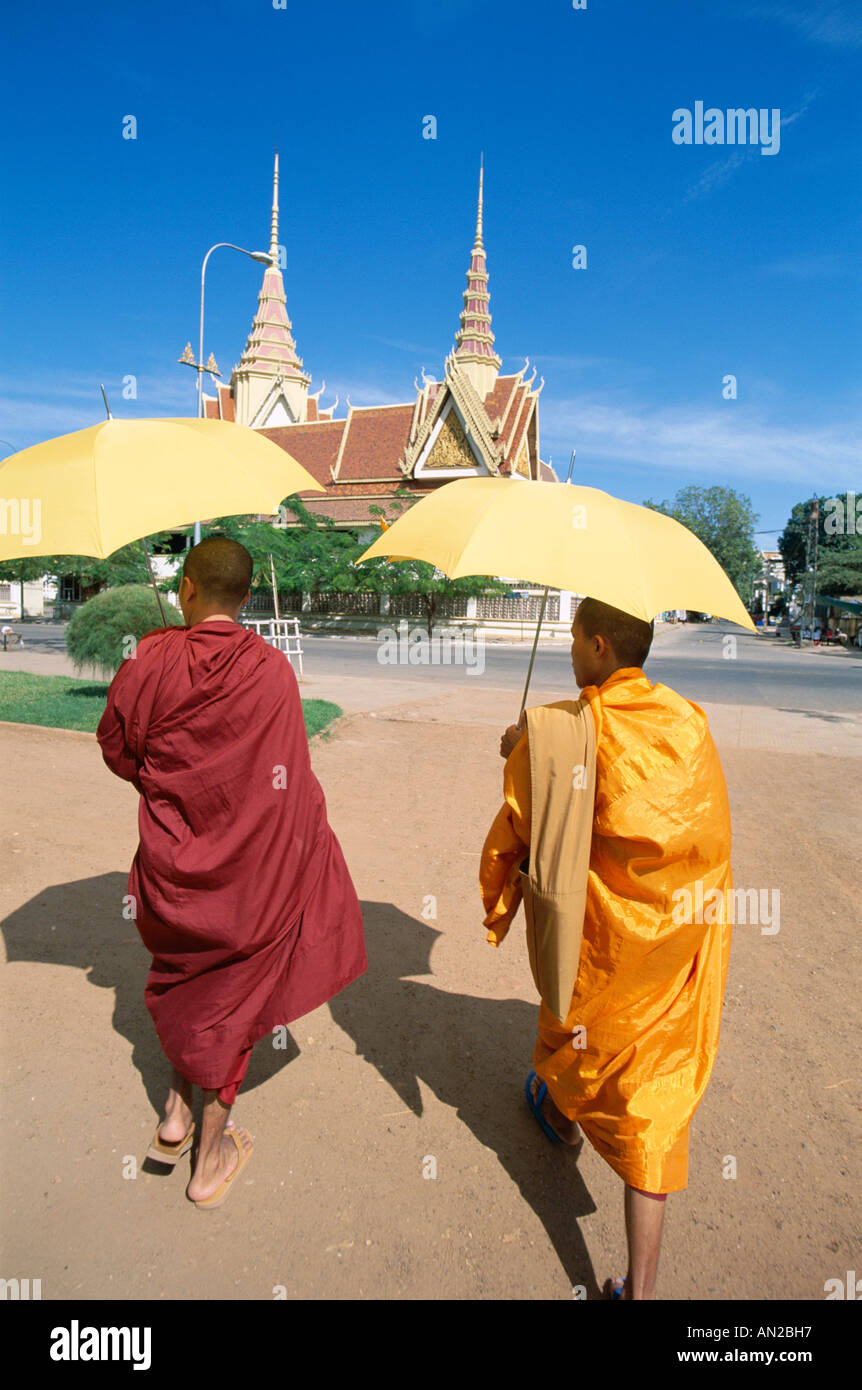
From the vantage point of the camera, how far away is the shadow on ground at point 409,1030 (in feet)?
7.50

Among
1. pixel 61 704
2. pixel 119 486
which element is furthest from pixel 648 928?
pixel 61 704

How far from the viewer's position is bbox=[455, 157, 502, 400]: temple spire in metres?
42.2

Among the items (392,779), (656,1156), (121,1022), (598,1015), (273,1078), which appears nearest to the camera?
(656,1156)

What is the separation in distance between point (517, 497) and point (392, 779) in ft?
15.7

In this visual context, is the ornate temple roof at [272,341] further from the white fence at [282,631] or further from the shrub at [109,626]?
the shrub at [109,626]

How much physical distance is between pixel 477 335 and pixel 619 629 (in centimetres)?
4479

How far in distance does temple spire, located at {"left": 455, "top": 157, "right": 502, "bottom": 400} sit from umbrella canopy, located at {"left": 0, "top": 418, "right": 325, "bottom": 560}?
42.5 metres

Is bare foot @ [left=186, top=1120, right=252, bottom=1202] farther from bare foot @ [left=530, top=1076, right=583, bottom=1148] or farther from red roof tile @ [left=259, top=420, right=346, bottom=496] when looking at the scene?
red roof tile @ [left=259, top=420, right=346, bottom=496]

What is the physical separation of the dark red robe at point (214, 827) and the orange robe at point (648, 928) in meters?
0.66

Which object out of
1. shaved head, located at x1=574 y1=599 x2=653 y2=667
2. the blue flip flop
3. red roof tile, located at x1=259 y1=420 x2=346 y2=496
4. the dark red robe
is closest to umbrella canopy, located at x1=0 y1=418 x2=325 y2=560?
the dark red robe

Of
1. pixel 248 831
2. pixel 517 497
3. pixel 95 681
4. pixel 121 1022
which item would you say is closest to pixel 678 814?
pixel 517 497

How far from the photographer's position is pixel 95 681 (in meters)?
11.9

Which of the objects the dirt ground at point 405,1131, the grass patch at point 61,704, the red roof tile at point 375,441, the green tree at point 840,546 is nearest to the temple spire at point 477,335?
the red roof tile at point 375,441

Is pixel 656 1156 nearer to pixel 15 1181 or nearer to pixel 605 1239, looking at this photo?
pixel 605 1239
